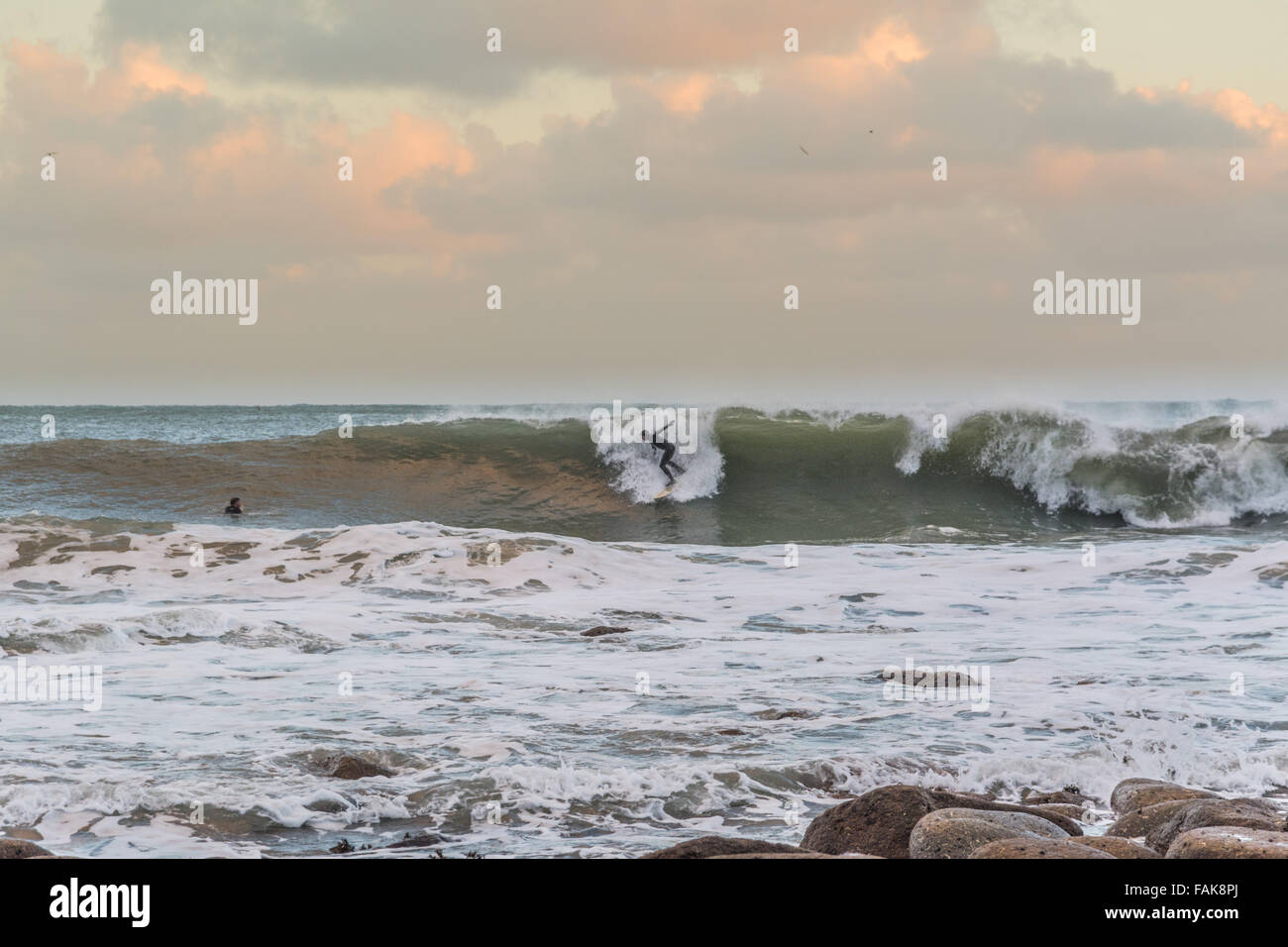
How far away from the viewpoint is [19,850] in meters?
4.78

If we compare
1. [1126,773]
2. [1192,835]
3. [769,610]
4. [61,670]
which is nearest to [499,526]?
[769,610]

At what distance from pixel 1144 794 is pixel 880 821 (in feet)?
6.32

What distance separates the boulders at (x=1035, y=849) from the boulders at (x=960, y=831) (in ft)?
0.45

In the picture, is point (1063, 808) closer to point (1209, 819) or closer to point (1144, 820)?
point (1144, 820)

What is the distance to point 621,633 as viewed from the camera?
11836 millimetres

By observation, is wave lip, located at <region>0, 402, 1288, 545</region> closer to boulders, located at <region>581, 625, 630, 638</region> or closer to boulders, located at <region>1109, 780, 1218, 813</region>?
boulders, located at <region>581, 625, 630, 638</region>

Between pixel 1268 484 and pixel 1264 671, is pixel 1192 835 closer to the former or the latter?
pixel 1264 671

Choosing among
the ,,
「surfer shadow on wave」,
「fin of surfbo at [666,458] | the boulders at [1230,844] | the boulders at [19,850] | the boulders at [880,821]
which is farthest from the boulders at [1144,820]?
the ,,
  「surfer shadow on wave」,
    「fin of surfbo at [666,458]

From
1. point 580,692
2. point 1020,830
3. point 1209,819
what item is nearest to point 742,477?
point 580,692

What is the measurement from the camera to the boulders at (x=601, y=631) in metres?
11.8

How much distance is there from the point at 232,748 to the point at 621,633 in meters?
5.19

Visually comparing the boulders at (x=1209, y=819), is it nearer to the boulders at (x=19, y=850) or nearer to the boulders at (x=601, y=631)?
the boulders at (x=19, y=850)

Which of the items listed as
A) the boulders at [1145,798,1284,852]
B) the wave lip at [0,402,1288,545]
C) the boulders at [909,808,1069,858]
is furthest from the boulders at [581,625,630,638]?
the wave lip at [0,402,1288,545]

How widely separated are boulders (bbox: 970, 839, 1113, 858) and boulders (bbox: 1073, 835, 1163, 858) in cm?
39
